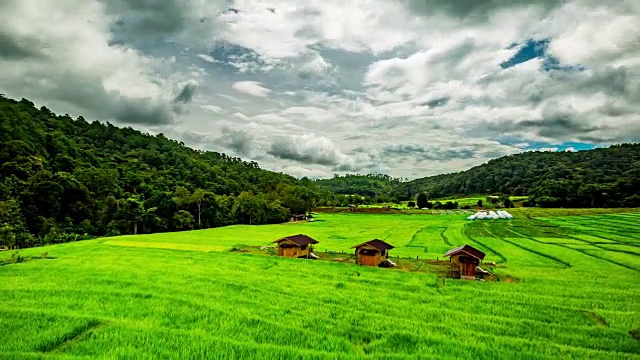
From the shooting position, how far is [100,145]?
11375cm

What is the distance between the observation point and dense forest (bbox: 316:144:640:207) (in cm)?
8850

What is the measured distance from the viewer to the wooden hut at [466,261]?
87.8 ft

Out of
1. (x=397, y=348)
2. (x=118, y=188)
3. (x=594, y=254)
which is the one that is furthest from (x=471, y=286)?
(x=118, y=188)

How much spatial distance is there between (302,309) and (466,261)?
15.5 meters

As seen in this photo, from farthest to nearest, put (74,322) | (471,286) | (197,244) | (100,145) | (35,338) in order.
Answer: (100,145) → (197,244) → (471,286) → (74,322) → (35,338)

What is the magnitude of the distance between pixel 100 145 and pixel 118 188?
4781cm

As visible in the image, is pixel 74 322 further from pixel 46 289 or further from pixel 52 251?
pixel 52 251

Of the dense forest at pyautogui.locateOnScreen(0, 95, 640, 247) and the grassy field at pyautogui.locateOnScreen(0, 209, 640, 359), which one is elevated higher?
the dense forest at pyautogui.locateOnScreen(0, 95, 640, 247)

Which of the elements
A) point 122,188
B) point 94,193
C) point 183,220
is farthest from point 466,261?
point 122,188

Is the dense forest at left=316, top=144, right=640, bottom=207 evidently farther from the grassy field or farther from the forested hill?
the forested hill

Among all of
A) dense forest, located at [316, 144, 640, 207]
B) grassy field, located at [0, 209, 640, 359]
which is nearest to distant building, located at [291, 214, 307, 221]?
dense forest, located at [316, 144, 640, 207]

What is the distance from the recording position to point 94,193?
71375 millimetres

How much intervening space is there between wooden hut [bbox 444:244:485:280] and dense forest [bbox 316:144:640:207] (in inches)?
3260

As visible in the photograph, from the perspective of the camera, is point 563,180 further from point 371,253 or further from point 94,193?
point 94,193
